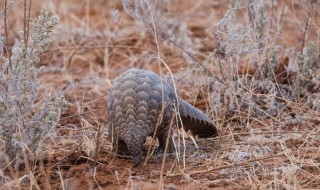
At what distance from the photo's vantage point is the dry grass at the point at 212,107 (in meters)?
3.62

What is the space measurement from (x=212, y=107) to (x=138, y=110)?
1.12 m

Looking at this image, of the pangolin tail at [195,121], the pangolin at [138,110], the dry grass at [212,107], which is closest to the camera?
the dry grass at [212,107]

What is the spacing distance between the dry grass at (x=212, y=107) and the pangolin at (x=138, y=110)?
11 cm

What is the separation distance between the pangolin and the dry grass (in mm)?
109

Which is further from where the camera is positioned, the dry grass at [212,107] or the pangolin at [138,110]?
the pangolin at [138,110]

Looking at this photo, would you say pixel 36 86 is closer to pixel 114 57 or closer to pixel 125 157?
pixel 125 157

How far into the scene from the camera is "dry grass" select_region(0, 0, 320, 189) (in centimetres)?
362

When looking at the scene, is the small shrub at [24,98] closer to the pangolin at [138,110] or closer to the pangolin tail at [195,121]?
the pangolin at [138,110]

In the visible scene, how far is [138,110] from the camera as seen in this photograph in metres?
3.83

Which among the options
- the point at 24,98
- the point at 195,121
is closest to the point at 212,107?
the point at 195,121

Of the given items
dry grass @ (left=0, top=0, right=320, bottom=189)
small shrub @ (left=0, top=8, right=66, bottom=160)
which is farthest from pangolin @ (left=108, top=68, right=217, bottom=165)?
small shrub @ (left=0, top=8, right=66, bottom=160)

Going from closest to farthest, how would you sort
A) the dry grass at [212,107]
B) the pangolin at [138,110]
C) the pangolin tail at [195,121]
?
the dry grass at [212,107]
the pangolin at [138,110]
the pangolin tail at [195,121]

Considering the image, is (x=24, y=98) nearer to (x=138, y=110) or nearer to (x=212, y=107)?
(x=138, y=110)

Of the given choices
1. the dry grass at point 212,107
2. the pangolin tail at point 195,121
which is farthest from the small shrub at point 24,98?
the pangolin tail at point 195,121
